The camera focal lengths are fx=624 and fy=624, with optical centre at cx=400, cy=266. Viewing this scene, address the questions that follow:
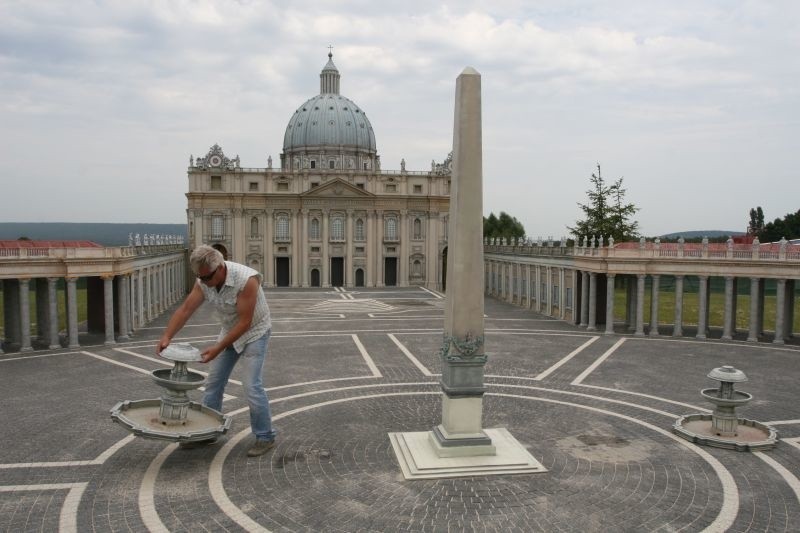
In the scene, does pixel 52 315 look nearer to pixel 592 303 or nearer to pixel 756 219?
pixel 592 303

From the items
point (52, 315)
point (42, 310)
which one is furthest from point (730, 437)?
point (42, 310)

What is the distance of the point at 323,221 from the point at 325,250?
356 cm

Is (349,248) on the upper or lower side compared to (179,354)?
upper

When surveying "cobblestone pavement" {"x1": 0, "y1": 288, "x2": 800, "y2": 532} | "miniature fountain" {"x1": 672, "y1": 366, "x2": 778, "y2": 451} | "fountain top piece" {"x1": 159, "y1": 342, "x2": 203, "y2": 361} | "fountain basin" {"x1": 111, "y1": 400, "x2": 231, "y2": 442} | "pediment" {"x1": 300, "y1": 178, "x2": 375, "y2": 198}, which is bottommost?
"cobblestone pavement" {"x1": 0, "y1": 288, "x2": 800, "y2": 532}

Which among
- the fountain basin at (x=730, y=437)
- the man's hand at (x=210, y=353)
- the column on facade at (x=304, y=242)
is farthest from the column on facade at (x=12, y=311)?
the column on facade at (x=304, y=242)

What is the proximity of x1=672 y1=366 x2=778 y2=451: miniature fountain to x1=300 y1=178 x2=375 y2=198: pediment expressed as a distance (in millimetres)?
61480

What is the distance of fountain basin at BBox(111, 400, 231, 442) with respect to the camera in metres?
12.8

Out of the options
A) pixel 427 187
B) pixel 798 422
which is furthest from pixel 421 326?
pixel 427 187

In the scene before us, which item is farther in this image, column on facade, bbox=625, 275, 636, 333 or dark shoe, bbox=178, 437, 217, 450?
column on facade, bbox=625, 275, 636, 333

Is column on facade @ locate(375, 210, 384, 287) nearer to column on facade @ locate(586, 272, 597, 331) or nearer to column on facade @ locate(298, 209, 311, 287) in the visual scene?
column on facade @ locate(298, 209, 311, 287)

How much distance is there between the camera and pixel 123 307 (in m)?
35.0

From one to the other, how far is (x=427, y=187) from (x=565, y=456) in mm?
65956

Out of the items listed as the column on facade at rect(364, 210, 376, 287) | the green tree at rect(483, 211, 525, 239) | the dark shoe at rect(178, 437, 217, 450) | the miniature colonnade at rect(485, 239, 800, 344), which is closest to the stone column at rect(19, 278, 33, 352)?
the dark shoe at rect(178, 437, 217, 450)

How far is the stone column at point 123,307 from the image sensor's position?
34.6 metres
